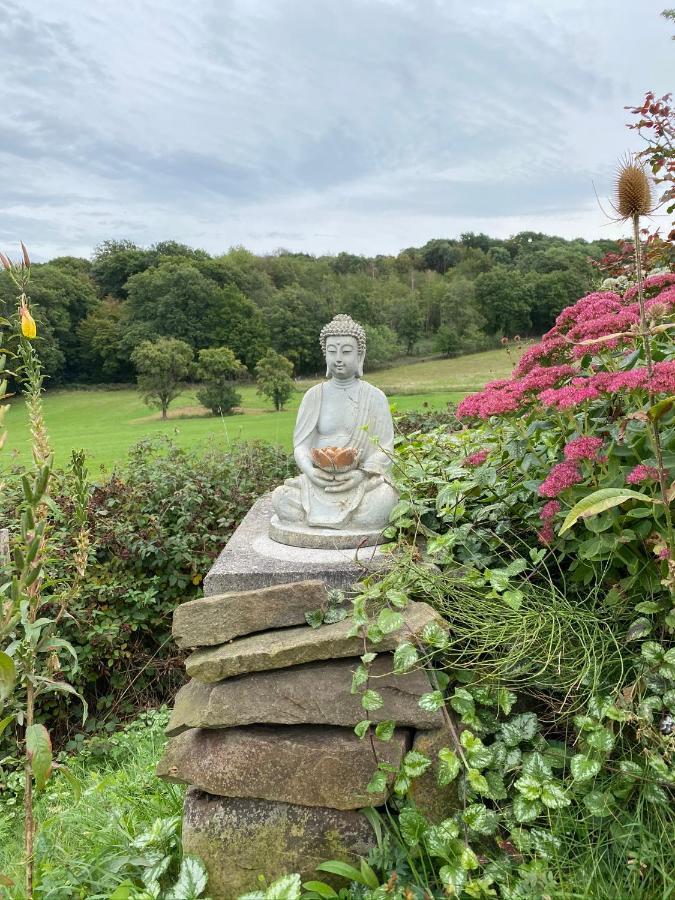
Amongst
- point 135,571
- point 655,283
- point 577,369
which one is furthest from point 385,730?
point 135,571

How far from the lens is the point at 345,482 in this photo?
2.94m

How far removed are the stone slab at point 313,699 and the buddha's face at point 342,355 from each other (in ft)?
4.87

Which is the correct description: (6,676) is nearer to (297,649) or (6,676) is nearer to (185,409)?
(297,649)

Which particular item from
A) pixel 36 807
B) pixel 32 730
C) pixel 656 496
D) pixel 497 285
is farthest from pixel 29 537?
pixel 497 285

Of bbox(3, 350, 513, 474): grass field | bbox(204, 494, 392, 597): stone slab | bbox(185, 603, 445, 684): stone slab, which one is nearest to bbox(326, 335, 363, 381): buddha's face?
bbox(204, 494, 392, 597): stone slab

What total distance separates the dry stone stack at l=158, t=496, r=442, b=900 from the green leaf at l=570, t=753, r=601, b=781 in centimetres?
53

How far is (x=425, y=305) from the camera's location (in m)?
28.2

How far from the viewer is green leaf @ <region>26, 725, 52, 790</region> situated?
1.41m

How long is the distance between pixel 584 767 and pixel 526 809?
0.80 ft

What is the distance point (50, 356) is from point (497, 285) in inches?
712

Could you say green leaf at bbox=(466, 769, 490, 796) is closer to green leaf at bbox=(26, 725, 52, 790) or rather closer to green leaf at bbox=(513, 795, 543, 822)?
green leaf at bbox=(513, 795, 543, 822)

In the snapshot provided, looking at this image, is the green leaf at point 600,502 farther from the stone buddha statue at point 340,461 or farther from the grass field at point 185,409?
the grass field at point 185,409

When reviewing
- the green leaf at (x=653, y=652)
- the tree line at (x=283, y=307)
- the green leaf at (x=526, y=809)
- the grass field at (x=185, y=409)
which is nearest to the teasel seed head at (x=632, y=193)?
the green leaf at (x=653, y=652)

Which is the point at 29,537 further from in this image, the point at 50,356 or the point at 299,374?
the point at 50,356
